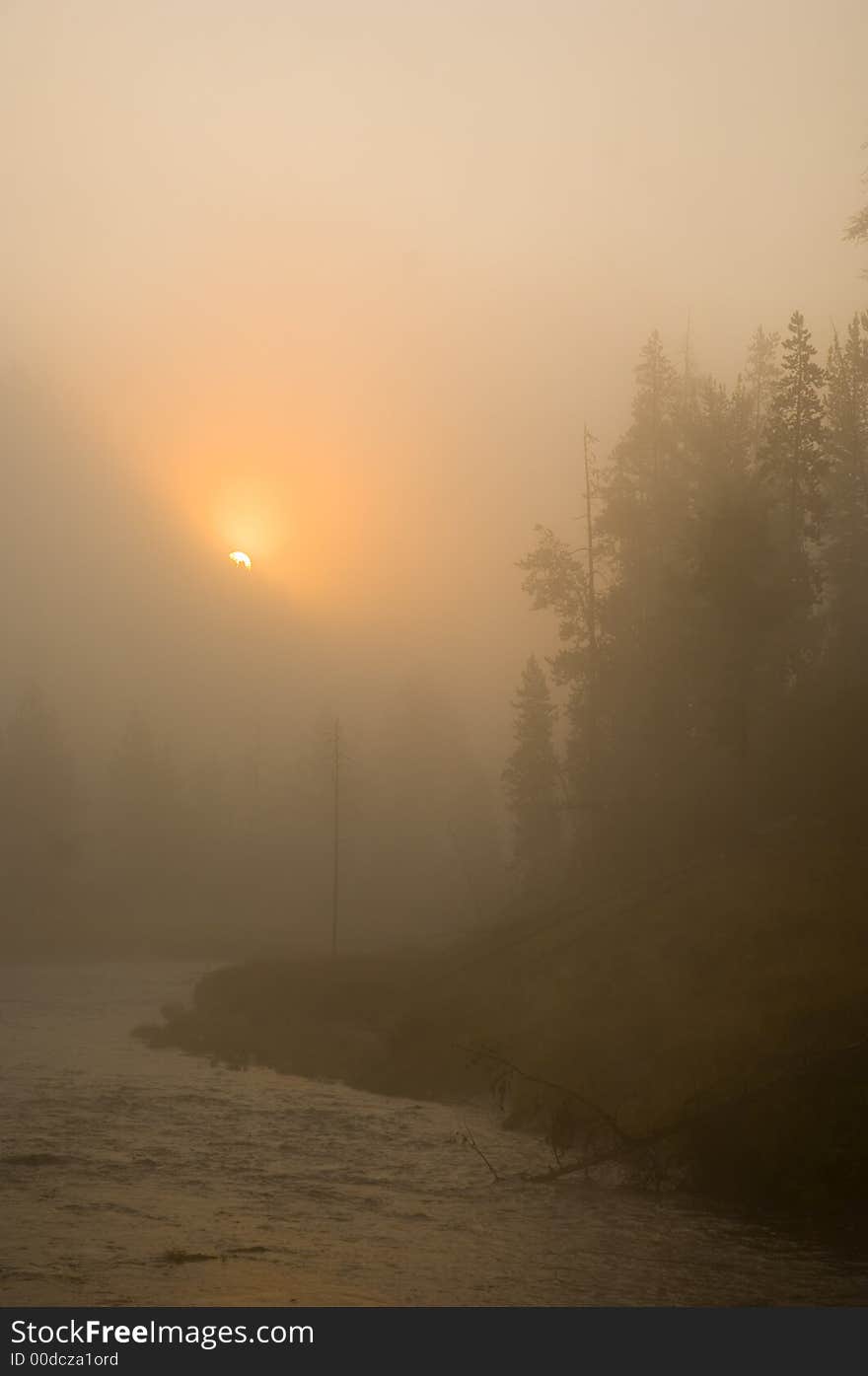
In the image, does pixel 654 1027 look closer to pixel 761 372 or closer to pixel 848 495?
pixel 848 495

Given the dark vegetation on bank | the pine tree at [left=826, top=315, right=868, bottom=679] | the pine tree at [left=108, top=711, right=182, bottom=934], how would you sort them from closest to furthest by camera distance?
1. the dark vegetation on bank
2. the pine tree at [left=826, top=315, right=868, bottom=679]
3. the pine tree at [left=108, top=711, right=182, bottom=934]

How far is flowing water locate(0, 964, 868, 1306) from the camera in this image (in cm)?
1792

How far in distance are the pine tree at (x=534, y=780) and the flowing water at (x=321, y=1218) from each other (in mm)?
51656

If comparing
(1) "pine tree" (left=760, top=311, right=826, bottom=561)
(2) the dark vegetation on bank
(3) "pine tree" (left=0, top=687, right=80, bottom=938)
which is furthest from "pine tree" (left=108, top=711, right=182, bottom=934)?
(1) "pine tree" (left=760, top=311, right=826, bottom=561)

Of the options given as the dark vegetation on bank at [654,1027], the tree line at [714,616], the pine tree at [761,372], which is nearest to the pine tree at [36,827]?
the tree line at [714,616]

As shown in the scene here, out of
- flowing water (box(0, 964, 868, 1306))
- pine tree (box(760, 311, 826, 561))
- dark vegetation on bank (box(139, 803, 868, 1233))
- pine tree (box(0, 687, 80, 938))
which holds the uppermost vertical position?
pine tree (box(760, 311, 826, 561))

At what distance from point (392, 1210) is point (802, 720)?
3503cm

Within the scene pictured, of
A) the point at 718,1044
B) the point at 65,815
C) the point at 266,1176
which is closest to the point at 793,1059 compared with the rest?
the point at 718,1044

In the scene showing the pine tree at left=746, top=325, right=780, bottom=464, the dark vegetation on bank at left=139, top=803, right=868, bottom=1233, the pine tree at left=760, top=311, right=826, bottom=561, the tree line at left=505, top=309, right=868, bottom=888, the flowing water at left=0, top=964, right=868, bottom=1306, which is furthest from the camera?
the pine tree at left=746, top=325, right=780, bottom=464

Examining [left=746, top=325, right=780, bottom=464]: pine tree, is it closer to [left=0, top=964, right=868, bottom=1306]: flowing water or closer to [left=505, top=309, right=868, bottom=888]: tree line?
[left=505, top=309, right=868, bottom=888]: tree line

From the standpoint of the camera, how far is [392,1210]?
2292 centimetres

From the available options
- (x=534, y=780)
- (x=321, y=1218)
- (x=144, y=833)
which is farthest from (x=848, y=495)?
(x=144, y=833)

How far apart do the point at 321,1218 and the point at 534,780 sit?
66.4 metres

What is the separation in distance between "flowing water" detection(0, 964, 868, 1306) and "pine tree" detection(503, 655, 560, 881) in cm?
5166
